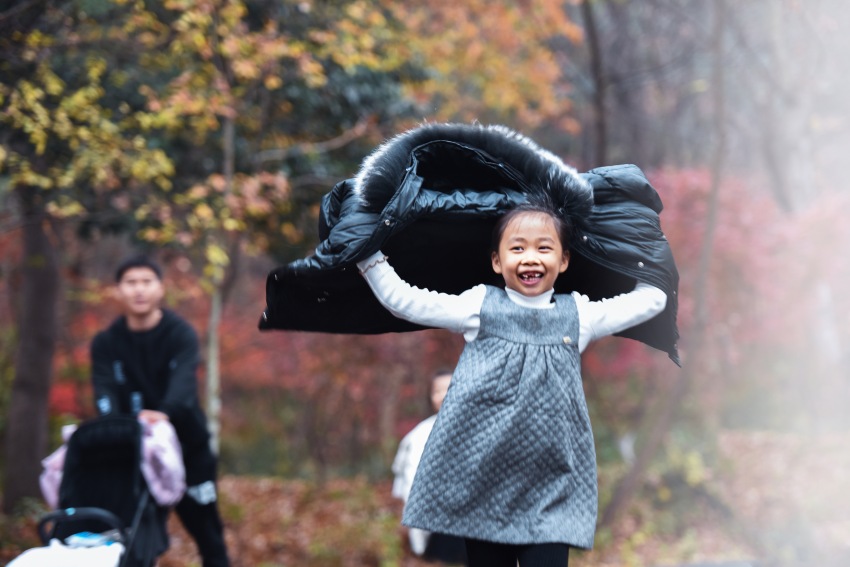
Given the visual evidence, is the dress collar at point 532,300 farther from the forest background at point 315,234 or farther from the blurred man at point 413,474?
the blurred man at point 413,474

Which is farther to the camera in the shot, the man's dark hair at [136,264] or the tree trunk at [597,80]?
the tree trunk at [597,80]

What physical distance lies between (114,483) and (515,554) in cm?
207

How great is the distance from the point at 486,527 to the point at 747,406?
1425 centimetres

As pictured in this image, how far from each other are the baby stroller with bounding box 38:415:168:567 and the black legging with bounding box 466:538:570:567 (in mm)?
1702

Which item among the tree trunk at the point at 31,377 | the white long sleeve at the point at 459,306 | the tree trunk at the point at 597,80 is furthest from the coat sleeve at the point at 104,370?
the tree trunk at the point at 597,80

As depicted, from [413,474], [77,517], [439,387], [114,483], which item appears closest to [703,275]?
[439,387]

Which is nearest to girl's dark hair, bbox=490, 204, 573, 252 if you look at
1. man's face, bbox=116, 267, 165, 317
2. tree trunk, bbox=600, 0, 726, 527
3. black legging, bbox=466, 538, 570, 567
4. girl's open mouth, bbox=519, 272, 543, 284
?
girl's open mouth, bbox=519, 272, 543, 284

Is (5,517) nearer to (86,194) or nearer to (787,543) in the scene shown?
(86,194)

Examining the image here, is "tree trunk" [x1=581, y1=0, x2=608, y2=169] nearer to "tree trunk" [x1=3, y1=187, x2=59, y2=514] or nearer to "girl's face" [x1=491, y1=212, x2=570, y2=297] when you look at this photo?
"tree trunk" [x1=3, y1=187, x2=59, y2=514]

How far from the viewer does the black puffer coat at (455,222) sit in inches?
119

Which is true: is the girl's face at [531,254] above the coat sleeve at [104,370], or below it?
above

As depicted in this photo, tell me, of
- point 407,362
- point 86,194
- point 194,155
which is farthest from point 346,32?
point 407,362

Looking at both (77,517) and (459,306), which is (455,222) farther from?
(77,517)

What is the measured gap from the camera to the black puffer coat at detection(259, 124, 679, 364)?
3.03m
